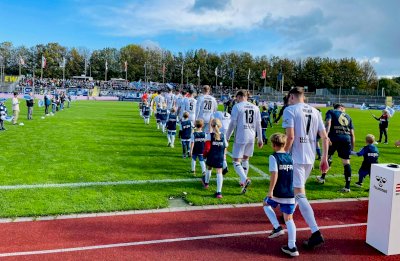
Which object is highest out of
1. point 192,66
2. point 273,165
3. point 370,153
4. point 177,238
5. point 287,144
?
point 192,66

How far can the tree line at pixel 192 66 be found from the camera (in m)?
101

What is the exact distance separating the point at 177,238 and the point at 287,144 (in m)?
2.44

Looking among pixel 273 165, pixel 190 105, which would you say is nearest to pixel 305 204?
pixel 273 165

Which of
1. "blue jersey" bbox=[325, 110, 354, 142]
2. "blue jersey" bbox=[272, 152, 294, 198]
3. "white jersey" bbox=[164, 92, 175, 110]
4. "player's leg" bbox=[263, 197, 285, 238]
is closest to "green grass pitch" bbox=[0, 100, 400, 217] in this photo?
"blue jersey" bbox=[325, 110, 354, 142]

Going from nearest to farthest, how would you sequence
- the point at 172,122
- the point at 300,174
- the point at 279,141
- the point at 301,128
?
the point at 279,141
the point at 300,174
the point at 301,128
the point at 172,122

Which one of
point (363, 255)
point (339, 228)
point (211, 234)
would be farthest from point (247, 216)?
point (363, 255)

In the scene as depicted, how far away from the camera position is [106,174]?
1010cm

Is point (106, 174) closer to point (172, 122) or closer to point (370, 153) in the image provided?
point (172, 122)

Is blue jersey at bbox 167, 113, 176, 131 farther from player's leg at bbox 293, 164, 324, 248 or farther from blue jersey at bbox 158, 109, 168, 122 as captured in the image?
player's leg at bbox 293, 164, 324, 248

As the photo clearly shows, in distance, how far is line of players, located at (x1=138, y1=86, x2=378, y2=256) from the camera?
5.54m

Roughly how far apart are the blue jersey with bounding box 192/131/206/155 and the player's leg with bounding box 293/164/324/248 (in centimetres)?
433

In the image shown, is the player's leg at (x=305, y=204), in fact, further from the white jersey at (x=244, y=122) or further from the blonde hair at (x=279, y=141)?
the white jersey at (x=244, y=122)

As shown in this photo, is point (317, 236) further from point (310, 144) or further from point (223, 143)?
point (223, 143)

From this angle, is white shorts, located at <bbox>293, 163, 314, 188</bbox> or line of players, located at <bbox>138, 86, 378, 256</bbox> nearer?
line of players, located at <bbox>138, 86, 378, 256</bbox>
